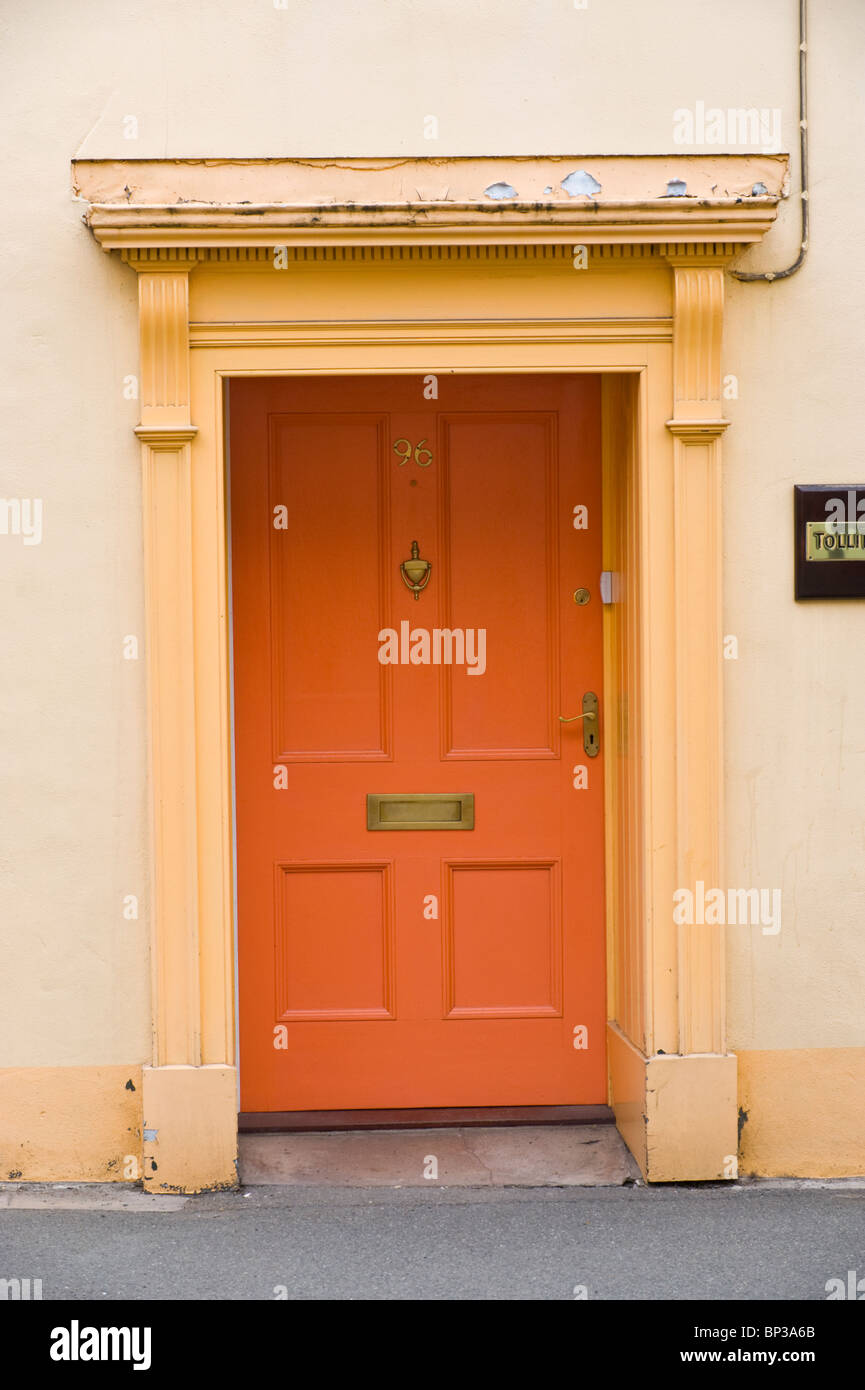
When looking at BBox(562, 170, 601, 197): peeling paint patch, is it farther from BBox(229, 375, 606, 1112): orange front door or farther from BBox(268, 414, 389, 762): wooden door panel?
BBox(268, 414, 389, 762): wooden door panel

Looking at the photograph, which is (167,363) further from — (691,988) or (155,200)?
(691,988)

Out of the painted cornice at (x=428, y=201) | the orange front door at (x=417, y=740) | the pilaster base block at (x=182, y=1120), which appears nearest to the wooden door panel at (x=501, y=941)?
the orange front door at (x=417, y=740)

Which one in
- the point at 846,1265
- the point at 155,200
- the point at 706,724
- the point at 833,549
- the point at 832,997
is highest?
the point at 155,200

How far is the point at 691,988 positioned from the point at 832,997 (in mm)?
472

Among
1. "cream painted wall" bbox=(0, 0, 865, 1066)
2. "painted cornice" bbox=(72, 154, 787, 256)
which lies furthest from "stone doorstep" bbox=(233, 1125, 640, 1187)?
"painted cornice" bbox=(72, 154, 787, 256)

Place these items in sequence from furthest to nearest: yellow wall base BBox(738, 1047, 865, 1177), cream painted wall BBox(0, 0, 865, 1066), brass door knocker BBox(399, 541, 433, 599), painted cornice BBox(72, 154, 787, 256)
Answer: brass door knocker BBox(399, 541, 433, 599) < yellow wall base BBox(738, 1047, 865, 1177) < cream painted wall BBox(0, 0, 865, 1066) < painted cornice BBox(72, 154, 787, 256)

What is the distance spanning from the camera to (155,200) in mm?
3770

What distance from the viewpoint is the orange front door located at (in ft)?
14.1

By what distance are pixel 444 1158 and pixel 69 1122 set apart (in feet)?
3.93

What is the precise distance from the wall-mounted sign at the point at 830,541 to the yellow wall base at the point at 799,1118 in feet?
4.82

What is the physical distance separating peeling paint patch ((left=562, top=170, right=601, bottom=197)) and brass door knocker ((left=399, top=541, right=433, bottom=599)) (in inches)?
48.0

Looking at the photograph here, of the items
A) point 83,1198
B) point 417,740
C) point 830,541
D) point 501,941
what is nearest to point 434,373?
point 417,740

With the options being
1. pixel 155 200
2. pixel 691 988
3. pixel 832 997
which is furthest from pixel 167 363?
pixel 832 997

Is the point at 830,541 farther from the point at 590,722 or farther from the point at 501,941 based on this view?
the point at 501,941
